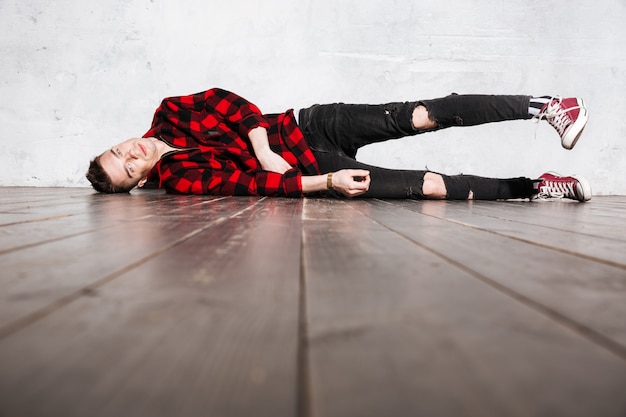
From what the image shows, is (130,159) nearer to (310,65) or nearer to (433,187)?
(433,187)

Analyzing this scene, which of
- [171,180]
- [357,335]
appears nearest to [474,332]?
[357,335]

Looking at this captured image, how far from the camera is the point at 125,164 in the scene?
217 cm

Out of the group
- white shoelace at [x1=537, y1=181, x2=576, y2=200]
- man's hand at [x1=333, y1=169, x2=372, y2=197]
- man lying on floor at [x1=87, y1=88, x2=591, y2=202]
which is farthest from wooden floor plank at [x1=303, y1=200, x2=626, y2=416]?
white shoelace at [x1=537, y1=181, x2=576, y2=200]

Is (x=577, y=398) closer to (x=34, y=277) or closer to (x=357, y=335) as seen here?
(x=357, y=335)

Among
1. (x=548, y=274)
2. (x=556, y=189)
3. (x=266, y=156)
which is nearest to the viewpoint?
(x=548, y=274)

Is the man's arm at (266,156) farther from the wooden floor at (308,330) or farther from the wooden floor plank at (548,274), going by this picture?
the wooden floor at (308,330)

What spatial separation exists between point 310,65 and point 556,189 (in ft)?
6.80

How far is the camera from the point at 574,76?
3.49 m

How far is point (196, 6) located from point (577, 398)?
3.79 meters

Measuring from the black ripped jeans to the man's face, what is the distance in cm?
80

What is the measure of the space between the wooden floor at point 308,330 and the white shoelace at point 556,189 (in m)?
1.61

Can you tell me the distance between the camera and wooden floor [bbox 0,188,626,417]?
0.26 m

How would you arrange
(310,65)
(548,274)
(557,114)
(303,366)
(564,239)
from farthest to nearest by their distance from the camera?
(310,65) → (557,114) → (564,239) → (548,274) → (303,366)

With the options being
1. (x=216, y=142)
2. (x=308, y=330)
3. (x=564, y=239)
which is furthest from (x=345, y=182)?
(x=308, y=330)
